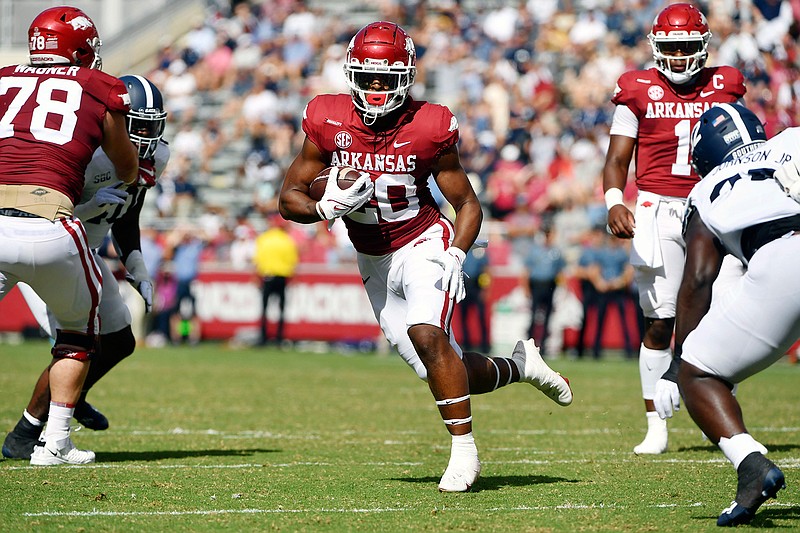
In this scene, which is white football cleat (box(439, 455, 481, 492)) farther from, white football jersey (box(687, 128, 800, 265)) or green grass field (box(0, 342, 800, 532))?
white football jersey (box(687, 128, 800, 265))

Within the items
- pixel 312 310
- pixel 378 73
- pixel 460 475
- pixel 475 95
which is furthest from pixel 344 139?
pixel 475 95

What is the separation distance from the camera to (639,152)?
7133 millimetres

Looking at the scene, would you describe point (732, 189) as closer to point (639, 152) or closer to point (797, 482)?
point (797, 482)

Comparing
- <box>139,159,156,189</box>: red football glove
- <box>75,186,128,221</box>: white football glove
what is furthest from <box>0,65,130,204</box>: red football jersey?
<box>139,159,156,189</box>: red football glove

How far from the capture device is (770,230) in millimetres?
4285

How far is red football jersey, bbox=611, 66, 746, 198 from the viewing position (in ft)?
22.8

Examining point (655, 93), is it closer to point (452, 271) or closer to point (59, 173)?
point (452, 271)

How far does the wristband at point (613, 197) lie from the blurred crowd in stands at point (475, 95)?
7859 mm

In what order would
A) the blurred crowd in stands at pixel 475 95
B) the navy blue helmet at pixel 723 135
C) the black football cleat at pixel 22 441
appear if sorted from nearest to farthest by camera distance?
the navy blue helmet at pixel 723 135 → the black football cleat at pixel 22 441 → the blurred crowd in stands at pixel 475 95

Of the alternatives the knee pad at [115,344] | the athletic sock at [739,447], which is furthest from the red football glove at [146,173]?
the athletic sock at [739,447]

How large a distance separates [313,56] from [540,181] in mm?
6462

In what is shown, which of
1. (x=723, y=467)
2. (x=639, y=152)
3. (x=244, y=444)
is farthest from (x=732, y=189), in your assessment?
(x=244, y=444)

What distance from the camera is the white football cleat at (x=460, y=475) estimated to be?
17.0 feet

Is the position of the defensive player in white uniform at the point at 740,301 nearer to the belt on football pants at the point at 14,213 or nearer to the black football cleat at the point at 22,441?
the belt on football pants at the point at 14,213
